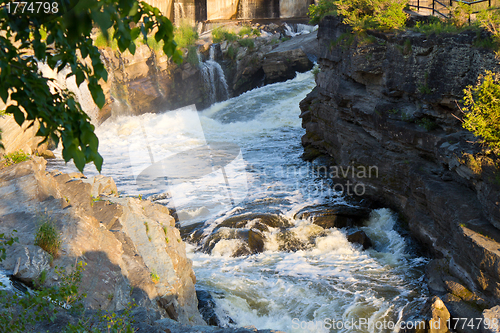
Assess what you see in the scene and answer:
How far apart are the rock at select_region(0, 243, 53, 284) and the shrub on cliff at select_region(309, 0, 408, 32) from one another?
10.3 m

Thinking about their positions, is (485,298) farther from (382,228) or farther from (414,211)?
(382,228)

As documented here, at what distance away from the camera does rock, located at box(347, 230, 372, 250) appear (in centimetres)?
927

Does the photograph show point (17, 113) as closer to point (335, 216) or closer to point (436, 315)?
→ point (436, 315)

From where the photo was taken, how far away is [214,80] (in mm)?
24906

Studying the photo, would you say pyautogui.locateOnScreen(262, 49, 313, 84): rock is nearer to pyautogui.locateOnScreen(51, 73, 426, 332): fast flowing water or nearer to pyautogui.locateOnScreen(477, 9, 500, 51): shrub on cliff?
pyautogui.locateOnScreen(51, 73, 426, 332): fast flowing water

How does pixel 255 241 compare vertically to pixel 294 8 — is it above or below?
below

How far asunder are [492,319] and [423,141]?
488 cm

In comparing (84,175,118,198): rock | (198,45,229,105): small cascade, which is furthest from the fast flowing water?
(198,45,229,105): small cascade

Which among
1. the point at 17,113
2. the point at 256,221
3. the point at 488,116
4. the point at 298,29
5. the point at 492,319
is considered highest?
the point at 298,29

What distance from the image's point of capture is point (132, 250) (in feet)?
21.0

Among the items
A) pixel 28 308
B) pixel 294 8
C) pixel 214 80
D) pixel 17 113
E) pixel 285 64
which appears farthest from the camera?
pixel 294 8

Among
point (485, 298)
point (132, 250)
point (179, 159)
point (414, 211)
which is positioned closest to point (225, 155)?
point (179, 159)

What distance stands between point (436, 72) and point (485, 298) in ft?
17.2

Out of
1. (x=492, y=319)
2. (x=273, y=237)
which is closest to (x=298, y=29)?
(x=273, y=237)
